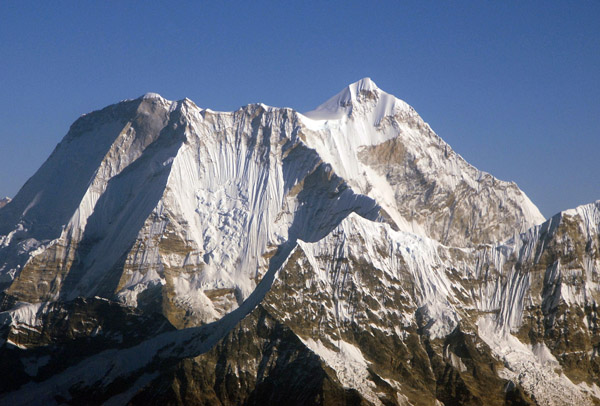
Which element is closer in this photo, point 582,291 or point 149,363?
point 149,363

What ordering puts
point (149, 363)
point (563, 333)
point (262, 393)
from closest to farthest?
1. point (262, 393)
2. point (149, 363)
3. point (563, 333)

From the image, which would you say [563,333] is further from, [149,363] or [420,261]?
[149,363]

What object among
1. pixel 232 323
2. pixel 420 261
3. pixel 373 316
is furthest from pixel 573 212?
pixel 232 323

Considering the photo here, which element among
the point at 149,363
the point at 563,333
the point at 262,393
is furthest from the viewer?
the point at 563,333

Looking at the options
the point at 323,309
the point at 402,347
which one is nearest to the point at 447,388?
the point at 402,347

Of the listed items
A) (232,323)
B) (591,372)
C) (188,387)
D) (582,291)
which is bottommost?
(188,387)

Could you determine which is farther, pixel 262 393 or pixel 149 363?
pixel 149 363

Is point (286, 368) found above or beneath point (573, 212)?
beneath

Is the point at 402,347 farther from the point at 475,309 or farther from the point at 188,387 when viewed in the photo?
the point at 188,387

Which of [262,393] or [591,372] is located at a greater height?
[591,372]
